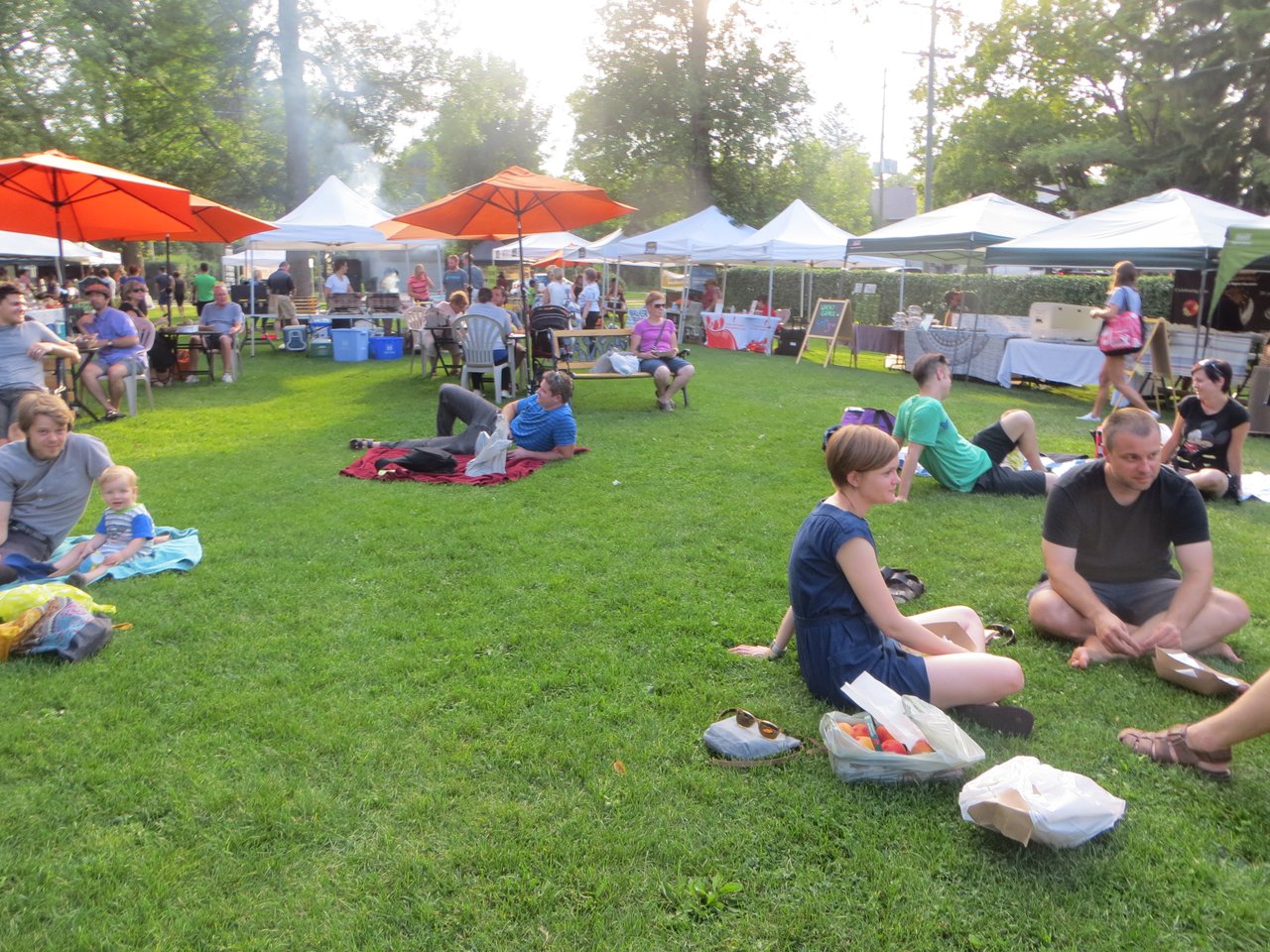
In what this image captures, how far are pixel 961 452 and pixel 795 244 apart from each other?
491 inches

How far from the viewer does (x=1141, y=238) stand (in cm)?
1231

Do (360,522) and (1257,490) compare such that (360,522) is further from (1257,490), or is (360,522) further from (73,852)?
(1257,490)

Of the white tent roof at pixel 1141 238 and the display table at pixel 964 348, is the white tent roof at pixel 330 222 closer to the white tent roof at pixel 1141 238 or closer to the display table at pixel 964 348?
the display table at pixel 964 348

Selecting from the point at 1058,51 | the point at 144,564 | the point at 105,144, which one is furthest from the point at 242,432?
the point at 1058,51

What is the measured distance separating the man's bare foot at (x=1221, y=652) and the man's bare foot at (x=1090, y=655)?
1.48ft

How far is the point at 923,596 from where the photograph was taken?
15.9ft

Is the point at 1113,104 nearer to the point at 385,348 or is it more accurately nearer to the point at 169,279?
the point at 385,348

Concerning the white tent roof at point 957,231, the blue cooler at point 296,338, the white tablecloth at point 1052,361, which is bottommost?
the white tablecloth at point 1052,361

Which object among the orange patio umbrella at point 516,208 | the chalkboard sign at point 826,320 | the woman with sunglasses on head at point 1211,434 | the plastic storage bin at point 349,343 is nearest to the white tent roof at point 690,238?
the chalkboard sign at point 826,320

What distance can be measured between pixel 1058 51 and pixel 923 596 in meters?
34.8

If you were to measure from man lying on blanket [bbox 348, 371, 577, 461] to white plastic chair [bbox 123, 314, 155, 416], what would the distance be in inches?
157

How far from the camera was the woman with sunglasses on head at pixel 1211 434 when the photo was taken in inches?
265

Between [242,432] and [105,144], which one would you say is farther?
[105,144]

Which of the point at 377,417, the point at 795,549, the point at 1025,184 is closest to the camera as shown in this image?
the point at 795,549
